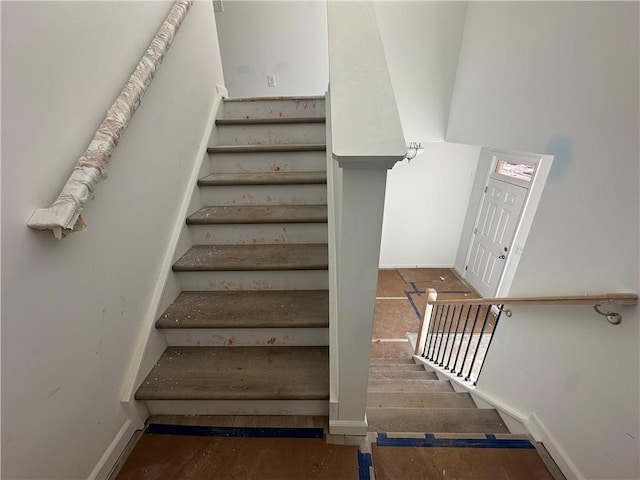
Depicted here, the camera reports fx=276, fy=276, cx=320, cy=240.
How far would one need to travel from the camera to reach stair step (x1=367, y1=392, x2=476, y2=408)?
5.96ft

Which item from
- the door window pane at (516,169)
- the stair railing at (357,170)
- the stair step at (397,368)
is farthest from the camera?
the door window pane at (516,169)

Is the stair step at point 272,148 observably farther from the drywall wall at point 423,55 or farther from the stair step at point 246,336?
the drywall wall at point 423,55

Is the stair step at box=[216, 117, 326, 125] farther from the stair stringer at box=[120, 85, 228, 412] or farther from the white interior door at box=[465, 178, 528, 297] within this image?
the white interior door at box=[465, 178, 528, 297]

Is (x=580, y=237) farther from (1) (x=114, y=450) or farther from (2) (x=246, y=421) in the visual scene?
(1) (x=114, y=450)

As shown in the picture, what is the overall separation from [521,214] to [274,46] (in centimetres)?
352

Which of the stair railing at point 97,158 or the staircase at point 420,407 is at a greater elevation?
the stair railing at point 97,158

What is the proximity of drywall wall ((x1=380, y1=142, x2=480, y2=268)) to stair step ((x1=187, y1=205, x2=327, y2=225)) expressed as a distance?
299 centimetres

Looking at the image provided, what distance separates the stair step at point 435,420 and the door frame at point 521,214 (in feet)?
4.06

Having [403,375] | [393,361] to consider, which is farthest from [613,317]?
[393,361]

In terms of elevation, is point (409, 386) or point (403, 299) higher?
point (409, 386)

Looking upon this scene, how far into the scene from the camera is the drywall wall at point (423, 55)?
2781 millimetres

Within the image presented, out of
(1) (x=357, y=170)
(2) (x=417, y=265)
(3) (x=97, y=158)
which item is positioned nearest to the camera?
(1) (x=357, y=170)

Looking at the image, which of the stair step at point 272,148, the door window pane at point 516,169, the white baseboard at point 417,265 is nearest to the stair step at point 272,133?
the stair step at point 272,148

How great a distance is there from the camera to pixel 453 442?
1.24 meters
